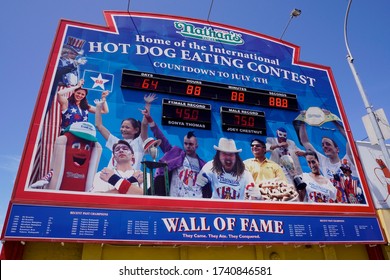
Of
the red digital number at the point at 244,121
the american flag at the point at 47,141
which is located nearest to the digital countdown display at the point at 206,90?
the red digital number at the point at 244,121

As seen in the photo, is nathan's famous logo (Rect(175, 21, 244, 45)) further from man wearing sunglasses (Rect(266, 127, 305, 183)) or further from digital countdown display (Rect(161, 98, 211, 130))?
man wearing sunglasses (Rect(266, 127, 305, 183))

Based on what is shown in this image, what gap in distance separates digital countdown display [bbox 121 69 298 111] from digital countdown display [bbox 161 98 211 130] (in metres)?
0.51

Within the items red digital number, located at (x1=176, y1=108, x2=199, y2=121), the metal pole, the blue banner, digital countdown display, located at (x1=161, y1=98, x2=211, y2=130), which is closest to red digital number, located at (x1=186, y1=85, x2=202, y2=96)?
digital countdown display, located at (x1=161, y1=98, x2=211, y2=130)

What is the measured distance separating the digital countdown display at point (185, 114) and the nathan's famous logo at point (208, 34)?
12.6 ft

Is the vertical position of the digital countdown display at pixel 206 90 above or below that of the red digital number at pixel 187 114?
above

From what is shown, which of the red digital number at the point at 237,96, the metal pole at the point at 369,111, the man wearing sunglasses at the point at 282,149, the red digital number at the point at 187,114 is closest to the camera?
the metal pole at the point at 369,111

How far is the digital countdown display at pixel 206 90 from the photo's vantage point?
34.5 ft

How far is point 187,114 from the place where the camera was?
34.2ft

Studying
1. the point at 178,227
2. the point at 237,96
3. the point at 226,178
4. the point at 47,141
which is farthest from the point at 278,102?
the point at 47,141

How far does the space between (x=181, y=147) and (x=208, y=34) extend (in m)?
6.20

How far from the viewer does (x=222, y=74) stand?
39.4 ft

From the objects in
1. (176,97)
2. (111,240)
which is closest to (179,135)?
(176,97)

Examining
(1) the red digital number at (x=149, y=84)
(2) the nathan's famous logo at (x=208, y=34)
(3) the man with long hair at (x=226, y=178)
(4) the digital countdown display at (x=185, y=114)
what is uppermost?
(2) the nathan's famous logo at (x=208, y=34)

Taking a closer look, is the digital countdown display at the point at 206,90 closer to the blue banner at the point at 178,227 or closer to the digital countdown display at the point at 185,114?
the digital countdown display at the point at 185,114
